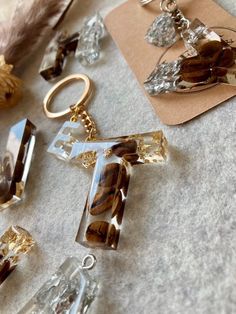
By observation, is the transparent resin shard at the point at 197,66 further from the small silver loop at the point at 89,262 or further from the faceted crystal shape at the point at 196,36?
the small silver loop at the point at 89,262

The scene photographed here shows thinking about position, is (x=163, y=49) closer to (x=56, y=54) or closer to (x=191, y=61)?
(x=191, y=61)

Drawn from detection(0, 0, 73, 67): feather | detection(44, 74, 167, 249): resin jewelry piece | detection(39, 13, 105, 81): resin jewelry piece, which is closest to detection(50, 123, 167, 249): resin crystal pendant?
detection(44, 74, 167, 249): resin jewelry piece


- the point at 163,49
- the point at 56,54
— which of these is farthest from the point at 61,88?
the point at 163,49

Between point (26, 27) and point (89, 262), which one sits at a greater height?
point (26, 27)

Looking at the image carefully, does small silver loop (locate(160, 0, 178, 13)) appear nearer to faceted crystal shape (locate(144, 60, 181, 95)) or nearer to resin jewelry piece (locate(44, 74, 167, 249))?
faceted crystal shape (locate(144, 60, 181, 95))

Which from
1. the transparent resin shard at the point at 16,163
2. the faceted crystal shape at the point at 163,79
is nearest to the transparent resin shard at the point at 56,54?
the transparent resin shard at the point at 16,163
